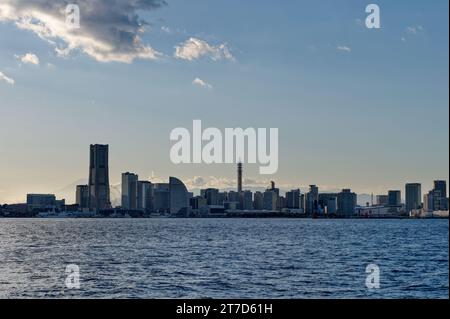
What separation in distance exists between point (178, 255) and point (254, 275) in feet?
99.4

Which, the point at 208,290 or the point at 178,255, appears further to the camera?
the point at 178,255

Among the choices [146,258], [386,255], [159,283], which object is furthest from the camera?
[386,255]
